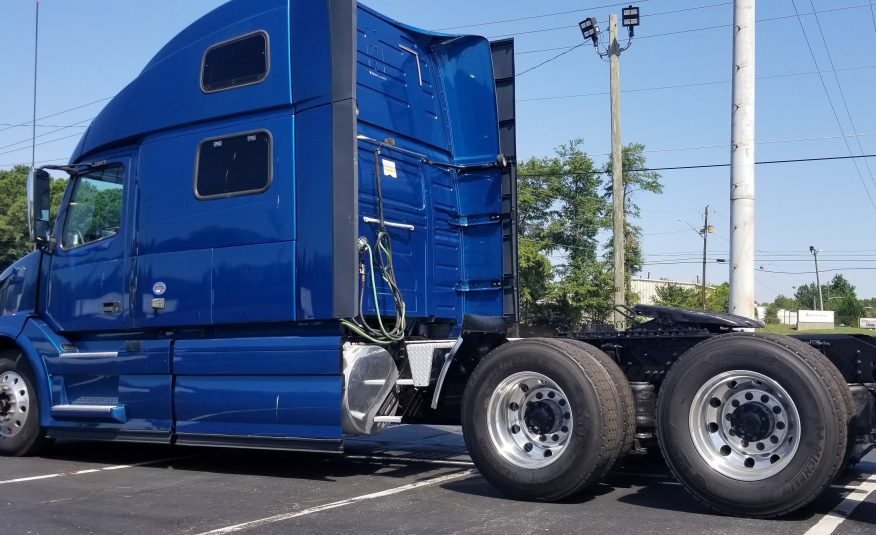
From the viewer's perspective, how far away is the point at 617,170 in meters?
22.9

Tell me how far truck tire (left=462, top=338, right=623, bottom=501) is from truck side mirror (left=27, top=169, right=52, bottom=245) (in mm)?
4956

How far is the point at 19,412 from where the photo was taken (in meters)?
9.03

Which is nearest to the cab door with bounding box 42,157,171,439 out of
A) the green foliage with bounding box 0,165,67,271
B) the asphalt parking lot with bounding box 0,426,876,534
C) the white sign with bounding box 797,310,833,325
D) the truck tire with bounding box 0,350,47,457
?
the truck tire with bounding box 0,350,47,457

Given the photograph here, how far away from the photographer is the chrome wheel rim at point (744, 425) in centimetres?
550

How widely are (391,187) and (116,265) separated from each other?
278 cm

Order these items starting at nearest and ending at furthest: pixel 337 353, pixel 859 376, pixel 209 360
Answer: pixel 859 376
pixel 337 353
pixel 209 360

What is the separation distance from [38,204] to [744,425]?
696 centimetres

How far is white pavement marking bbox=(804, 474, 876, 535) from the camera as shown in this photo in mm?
5246

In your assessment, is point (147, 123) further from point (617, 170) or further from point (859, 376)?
point (617, 170)

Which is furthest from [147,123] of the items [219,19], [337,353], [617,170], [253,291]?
[617,170]

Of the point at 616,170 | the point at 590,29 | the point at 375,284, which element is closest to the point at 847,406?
the point at 375,284

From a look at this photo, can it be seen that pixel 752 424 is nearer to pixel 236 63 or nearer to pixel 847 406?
pixel 847 406

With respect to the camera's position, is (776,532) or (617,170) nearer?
(776,532)

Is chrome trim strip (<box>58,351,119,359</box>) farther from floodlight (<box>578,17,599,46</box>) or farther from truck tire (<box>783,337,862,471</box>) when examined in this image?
floodlight (<box>578,17,599,46</box>)
